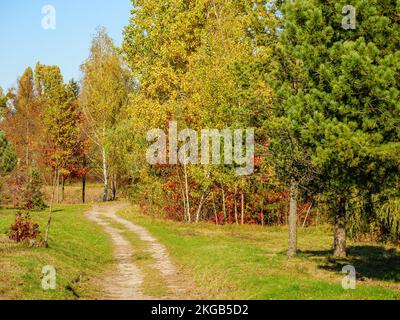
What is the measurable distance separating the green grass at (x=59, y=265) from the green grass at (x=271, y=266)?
3.15m

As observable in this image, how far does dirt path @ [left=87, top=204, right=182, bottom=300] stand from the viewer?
14.4 metres

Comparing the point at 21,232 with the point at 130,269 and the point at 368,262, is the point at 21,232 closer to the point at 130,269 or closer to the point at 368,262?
the point at 130,269

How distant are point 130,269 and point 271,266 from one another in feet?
17.0

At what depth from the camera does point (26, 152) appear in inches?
2365

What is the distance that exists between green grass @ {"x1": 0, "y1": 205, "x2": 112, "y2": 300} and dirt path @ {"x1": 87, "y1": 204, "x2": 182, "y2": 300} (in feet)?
1.51

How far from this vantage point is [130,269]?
18250mm

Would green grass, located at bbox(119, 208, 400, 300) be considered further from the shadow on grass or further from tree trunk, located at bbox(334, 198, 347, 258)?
tree trunk, located at bbox(334, 198, 347, 258)

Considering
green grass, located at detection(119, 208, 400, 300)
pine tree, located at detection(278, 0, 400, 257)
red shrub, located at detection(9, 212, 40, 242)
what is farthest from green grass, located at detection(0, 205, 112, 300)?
pine tree, located at detection(278, 0, 400, 257)

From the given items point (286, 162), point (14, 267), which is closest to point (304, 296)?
point (286, 162)

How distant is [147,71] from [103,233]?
13943mm

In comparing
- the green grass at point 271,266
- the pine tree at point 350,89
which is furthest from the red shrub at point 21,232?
the pine tree at point 350,89

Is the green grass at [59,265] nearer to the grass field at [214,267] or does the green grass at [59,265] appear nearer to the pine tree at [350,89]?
the grass field at [214,267]

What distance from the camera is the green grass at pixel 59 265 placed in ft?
41.1
